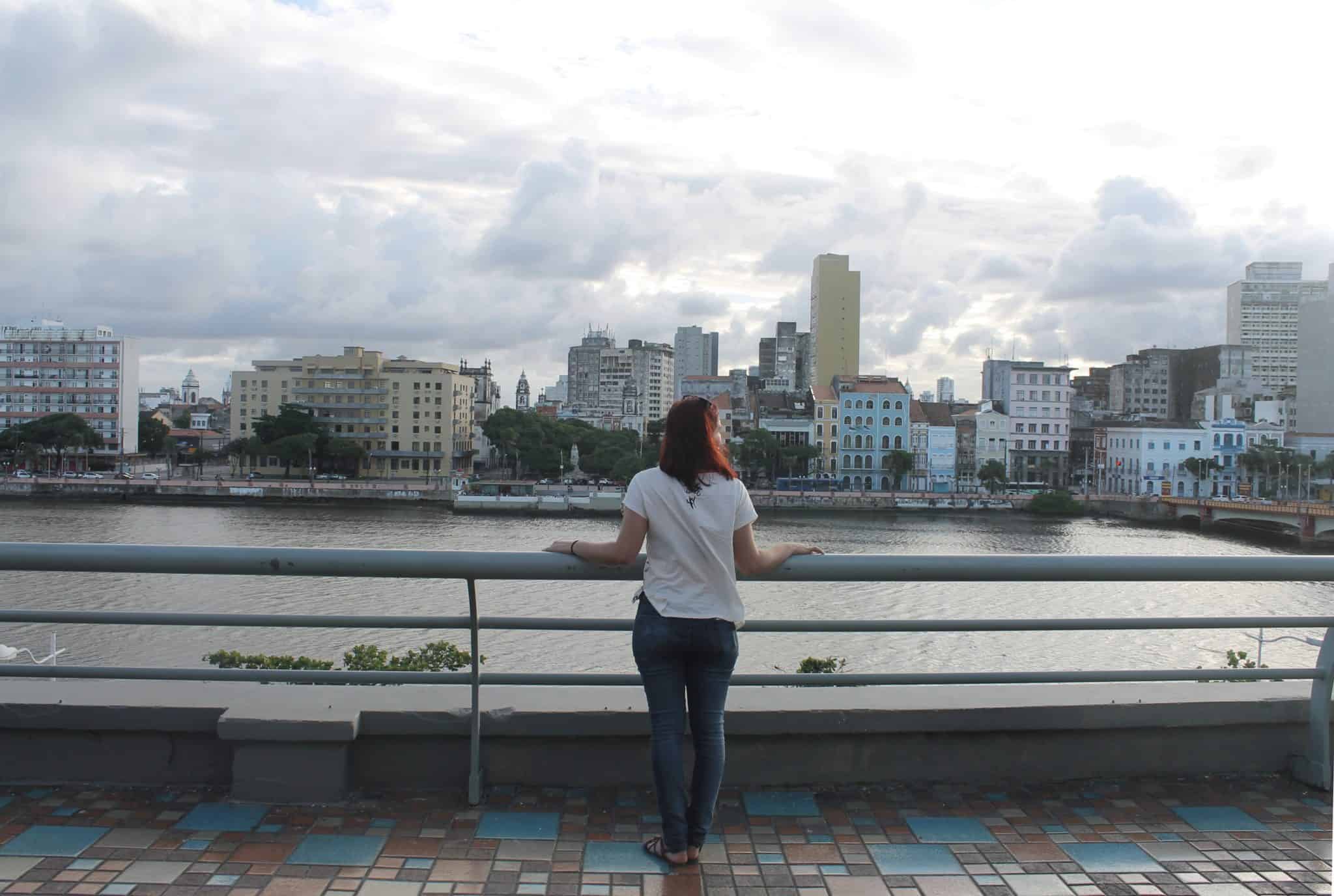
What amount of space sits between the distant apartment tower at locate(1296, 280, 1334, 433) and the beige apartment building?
2294 inches

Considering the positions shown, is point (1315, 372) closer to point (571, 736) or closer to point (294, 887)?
point (571, 736)

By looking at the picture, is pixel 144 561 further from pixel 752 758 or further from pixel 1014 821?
pixel 1014 821

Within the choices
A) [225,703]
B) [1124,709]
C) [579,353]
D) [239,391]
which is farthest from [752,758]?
[579,353]

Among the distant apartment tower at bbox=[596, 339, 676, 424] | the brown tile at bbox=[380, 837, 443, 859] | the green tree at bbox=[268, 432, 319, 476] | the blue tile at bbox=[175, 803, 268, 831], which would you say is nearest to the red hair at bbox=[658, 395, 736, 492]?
the brown tile at bbox=[380, 837, 443, 859]

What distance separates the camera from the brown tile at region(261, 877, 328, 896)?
2.19 meters

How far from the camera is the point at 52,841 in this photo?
2398mm

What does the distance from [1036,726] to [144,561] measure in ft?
7.80

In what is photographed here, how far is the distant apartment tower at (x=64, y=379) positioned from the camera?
73375mm

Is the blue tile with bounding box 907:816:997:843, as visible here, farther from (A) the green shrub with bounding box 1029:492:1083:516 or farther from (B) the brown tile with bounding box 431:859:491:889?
(A) the green shrub with bounding box 1029:492:1083:516

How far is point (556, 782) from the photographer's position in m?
2.78

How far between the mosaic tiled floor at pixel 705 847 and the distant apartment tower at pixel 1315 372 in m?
77.0

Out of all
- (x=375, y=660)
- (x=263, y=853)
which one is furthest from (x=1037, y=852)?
(x=375, y=660)

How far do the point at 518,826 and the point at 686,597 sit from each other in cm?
76

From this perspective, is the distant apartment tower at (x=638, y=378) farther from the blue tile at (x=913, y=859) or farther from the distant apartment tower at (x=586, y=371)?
the blue tile at (x=913, y=859)
